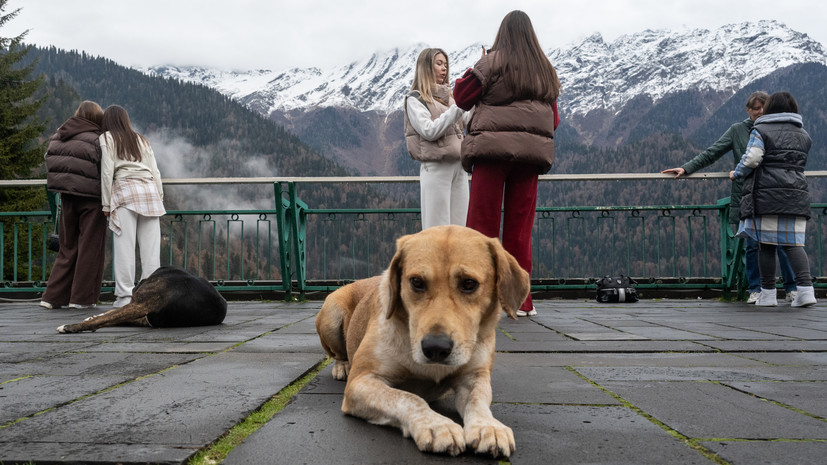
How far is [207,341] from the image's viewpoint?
3.97 meters

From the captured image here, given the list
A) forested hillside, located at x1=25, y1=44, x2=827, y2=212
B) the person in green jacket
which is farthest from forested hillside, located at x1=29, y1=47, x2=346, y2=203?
the person in green jacket

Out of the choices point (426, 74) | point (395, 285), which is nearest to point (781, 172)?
point (426, 74)

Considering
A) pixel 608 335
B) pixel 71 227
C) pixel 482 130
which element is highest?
pixel 482 130

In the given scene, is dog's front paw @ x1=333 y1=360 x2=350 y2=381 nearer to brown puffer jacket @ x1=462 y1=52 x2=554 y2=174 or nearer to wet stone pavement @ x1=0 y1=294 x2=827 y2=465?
wet stone pavement @ x1=0 y1=294 x2=827 y2=465

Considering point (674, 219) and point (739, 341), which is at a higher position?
point (674, 219)

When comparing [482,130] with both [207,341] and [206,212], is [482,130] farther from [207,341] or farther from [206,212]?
[206,212]

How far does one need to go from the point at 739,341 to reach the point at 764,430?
238 cm

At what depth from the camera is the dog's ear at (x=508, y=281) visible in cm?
219

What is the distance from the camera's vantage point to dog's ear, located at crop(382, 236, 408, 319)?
84.4 inches

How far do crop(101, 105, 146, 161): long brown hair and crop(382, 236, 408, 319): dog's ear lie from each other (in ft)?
18.2

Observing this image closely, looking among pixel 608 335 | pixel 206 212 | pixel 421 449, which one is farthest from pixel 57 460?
pixel 206 212

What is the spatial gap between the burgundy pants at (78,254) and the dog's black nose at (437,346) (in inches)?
250

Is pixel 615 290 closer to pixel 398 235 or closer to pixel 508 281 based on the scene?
pixel 398 235

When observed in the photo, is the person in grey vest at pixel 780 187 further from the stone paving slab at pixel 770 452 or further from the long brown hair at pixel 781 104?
the stone paving slab at pixel 770 452
